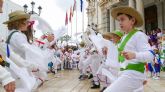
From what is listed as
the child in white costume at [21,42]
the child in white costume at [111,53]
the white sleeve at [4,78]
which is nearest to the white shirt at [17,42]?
the child in white costume at [21,42]

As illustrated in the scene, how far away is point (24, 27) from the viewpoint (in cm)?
514

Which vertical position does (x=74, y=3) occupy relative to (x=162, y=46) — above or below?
above

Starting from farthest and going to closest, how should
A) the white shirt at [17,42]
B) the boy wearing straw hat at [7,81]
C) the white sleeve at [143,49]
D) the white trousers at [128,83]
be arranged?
the white shirt at [17,42] → the white trousers at [128,83] → the white sleeve at [143,49] → the boy wearing straw hat at [7,81]

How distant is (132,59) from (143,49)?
22 centimetres

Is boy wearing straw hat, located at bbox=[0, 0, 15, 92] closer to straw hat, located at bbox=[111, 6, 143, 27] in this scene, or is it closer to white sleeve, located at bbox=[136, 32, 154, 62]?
white sleeve, located at bbox=[136, 32, 154, 62]

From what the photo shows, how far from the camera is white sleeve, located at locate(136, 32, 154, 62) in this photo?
166 inches

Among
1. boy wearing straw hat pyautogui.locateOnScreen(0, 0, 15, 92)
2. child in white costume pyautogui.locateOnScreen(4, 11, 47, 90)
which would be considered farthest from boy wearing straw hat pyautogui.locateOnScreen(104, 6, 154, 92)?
boy wearing straw hat pyautogui.locateOnScreen(0, 0, 15, 92)

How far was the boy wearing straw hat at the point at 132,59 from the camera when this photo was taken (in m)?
4.29

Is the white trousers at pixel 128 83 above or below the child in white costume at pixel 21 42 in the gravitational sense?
below

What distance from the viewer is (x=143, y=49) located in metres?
4.32

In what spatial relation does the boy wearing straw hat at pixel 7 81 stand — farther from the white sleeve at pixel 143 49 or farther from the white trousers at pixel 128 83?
the white sleeve at pixel 143 49

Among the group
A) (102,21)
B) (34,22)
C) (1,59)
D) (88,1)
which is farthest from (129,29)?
(88,1)

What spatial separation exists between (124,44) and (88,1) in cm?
5351

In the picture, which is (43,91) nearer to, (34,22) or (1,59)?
(34,22)
